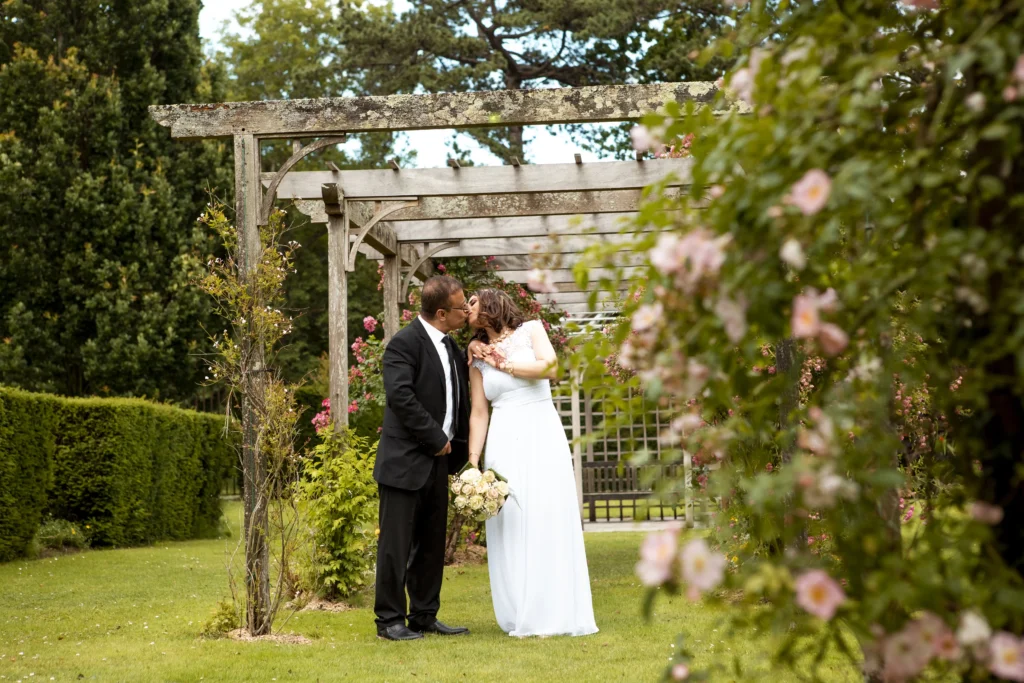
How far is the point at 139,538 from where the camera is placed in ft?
39.8

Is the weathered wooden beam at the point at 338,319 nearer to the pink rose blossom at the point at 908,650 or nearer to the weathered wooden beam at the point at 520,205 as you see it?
the weathered wooden beam at the point at 520,205

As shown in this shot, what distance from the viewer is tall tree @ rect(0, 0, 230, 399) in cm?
1566

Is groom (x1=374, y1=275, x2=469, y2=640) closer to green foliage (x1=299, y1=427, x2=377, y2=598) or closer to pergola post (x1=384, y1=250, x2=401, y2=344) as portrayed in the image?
green foliage (x1=299, y1=427, x2=377, y2=598)

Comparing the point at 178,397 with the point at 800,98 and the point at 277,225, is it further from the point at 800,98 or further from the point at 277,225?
the point at 800,98

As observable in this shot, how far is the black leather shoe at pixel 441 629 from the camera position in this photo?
5.74m

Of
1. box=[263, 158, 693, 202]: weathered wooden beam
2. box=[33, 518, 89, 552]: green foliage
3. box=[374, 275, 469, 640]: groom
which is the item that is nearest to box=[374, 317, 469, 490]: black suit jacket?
box=[374, 275, 469, 640]: groom

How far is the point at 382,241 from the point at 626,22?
11.7 meters

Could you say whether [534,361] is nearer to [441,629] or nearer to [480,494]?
[480,494]

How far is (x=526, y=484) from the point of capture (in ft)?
18.7

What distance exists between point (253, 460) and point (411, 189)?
278 cm

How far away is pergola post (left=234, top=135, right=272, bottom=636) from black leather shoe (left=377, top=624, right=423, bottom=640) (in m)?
0.59

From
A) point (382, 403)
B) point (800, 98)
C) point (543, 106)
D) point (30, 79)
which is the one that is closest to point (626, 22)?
point (30, 79)

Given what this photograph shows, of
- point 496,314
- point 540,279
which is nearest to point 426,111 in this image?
point 496,314

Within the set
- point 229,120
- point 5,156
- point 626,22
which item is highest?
point 626,22
